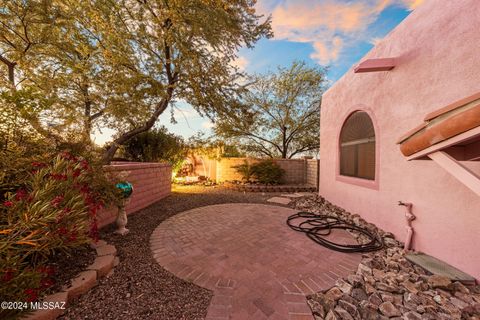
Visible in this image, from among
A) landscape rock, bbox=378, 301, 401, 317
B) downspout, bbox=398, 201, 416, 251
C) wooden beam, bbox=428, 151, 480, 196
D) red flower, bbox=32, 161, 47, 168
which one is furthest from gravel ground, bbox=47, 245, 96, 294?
downspout, bbox=398, 201, 416, 251

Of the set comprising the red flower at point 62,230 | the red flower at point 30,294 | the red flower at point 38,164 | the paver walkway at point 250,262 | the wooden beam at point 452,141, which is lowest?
the paver walkway at point 250,262

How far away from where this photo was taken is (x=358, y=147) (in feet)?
14.3

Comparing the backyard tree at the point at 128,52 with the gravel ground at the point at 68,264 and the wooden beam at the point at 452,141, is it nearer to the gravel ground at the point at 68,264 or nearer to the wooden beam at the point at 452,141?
the gravel ground at the point at 68,264

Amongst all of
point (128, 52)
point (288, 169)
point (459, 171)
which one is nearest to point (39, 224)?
point (459, 171)

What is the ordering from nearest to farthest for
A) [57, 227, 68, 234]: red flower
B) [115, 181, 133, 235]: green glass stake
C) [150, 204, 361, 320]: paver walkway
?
[57, 227, 68, 234]: red flower → [150, 204, 361, 320]: paver walkway → [115, 181, 133, 235]: green glass stake

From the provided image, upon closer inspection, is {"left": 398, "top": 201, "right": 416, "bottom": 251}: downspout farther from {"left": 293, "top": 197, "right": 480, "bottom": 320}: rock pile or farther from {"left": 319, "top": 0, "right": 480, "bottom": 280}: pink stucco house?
{"left": 293, "top": 197, "right": 480, "bottom": 320}: rock pile

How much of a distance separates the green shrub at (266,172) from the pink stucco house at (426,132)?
13.4 ft

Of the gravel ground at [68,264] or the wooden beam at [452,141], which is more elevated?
the wooden beam at [452,141]

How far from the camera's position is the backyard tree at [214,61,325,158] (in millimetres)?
10312

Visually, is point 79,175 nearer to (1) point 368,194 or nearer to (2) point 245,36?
(1) point 368,194

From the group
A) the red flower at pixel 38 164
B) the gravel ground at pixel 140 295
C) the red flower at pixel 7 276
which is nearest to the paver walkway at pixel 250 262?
the gravel ground at pixel 140 295

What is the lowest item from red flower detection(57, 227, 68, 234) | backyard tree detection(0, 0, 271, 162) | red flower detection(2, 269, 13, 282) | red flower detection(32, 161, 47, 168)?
red flower detection(2, 269, 13, 282)

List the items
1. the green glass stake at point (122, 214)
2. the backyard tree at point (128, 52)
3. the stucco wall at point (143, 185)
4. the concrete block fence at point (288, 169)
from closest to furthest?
1. the green glass stake at point (122, 214)
2. the stucco wall at point (143, 185)
3. the backyard tree at point (128, 52)
4. the concrete block fence at point (288, 169)

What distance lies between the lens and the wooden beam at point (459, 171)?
3.90ft
